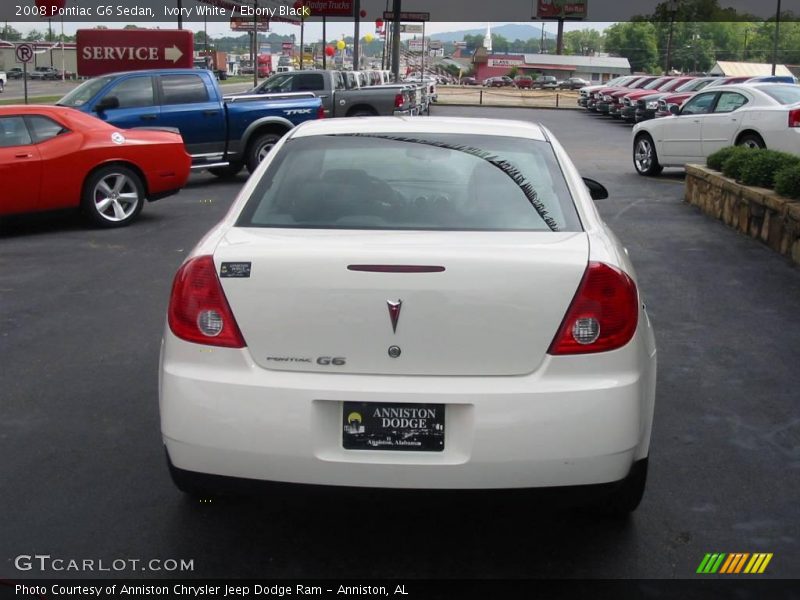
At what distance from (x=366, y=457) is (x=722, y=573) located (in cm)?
144

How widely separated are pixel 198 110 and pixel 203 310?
1373 cm

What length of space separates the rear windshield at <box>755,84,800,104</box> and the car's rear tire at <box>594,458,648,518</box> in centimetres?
1406

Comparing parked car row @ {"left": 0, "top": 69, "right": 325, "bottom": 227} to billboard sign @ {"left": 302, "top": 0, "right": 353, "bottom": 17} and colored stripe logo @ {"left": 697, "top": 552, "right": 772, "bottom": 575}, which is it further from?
billboard sign @ {"left": 302, "top": 0, "right": 353, "bottom": 17}

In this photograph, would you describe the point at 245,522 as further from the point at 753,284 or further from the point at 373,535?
the point at 753,284

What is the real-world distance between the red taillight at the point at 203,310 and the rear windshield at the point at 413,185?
45cm

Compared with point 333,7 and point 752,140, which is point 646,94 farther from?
point 333,7

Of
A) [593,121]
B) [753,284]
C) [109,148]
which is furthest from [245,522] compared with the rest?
[593,121]

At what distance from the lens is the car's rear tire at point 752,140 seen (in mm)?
16053

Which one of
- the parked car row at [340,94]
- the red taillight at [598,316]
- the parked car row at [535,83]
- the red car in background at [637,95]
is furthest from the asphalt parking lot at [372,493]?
the parked car row at [535,83]

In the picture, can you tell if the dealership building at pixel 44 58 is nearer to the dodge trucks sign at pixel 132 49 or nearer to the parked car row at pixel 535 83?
the parked car row at pixel 535 83

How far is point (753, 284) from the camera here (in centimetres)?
907

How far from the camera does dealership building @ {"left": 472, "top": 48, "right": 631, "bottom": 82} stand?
109875 millimetres

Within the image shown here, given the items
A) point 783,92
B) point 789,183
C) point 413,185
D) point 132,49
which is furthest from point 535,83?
point 413,185

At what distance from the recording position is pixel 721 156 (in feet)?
43.8
